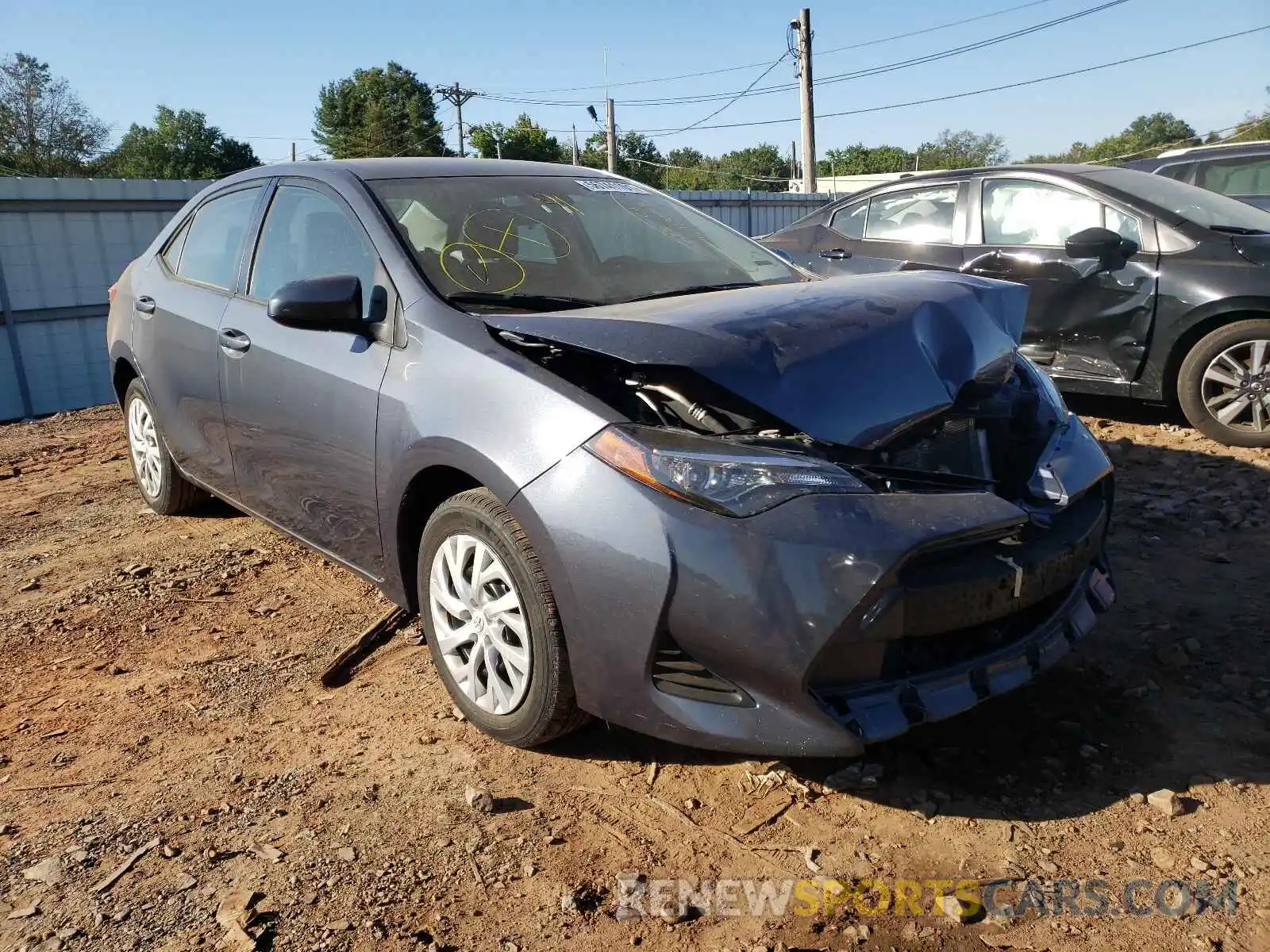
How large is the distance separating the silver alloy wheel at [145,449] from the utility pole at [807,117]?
17.9m

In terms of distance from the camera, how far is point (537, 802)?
2.58m

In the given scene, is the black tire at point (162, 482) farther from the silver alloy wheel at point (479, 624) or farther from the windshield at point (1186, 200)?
the windshield at point (1186, 200)

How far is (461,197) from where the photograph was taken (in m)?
3.53

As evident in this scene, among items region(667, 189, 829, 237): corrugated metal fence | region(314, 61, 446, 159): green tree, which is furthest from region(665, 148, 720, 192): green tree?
region(667, 189, 829, 237): corrugated metal fence

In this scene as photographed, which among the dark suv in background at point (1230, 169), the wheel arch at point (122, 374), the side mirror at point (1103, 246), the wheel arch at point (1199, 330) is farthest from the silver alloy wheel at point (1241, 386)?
the wheel arch at point (122, 374)

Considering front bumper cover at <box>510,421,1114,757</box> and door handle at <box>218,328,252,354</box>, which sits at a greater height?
door handle at <box>218,328,252,354</box>

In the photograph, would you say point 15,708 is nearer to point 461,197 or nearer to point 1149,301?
point 461,197

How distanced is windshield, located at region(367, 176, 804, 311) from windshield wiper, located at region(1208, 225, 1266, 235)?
3.19 metres

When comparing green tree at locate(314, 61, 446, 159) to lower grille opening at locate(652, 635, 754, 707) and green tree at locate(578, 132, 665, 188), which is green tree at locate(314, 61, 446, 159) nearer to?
green tree at locate(578, 132, 665, 188)

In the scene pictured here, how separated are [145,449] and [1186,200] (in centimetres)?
610

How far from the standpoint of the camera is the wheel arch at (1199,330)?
5.30 metres

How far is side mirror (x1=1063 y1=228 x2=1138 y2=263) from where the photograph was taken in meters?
5.66

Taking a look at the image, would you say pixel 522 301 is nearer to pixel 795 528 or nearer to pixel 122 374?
pixel 795 528

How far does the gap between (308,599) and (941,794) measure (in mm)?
2609
